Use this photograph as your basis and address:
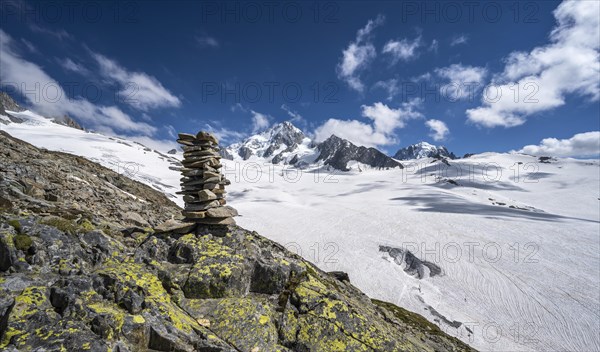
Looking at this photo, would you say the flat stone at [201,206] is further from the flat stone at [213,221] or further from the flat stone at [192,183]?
the flat stone at [192,183]

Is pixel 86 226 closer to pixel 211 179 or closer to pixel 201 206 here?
pixel 201 206

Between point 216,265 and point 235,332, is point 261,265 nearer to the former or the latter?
point 216,265

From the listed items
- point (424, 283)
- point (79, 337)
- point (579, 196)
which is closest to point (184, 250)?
point (79, 337)

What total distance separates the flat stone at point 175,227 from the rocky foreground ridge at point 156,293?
6 centimetres

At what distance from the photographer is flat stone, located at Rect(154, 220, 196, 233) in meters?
9.93

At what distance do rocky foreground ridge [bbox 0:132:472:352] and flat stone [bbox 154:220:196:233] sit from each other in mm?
58

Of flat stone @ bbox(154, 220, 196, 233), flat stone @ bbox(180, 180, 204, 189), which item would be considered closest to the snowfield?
flat stone @ bbox(154, 220, 196, 233)

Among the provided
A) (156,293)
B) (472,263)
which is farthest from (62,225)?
(472,263)

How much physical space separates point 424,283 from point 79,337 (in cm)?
3499

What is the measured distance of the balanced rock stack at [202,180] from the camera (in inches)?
422

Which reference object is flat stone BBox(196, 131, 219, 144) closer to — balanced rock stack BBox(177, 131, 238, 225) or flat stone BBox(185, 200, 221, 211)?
balanced rock stack BBox(177, 131, 238, 225)

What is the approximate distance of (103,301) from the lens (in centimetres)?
636

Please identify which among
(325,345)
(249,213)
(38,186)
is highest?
(38,186)

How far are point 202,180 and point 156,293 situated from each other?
16.0 feet
